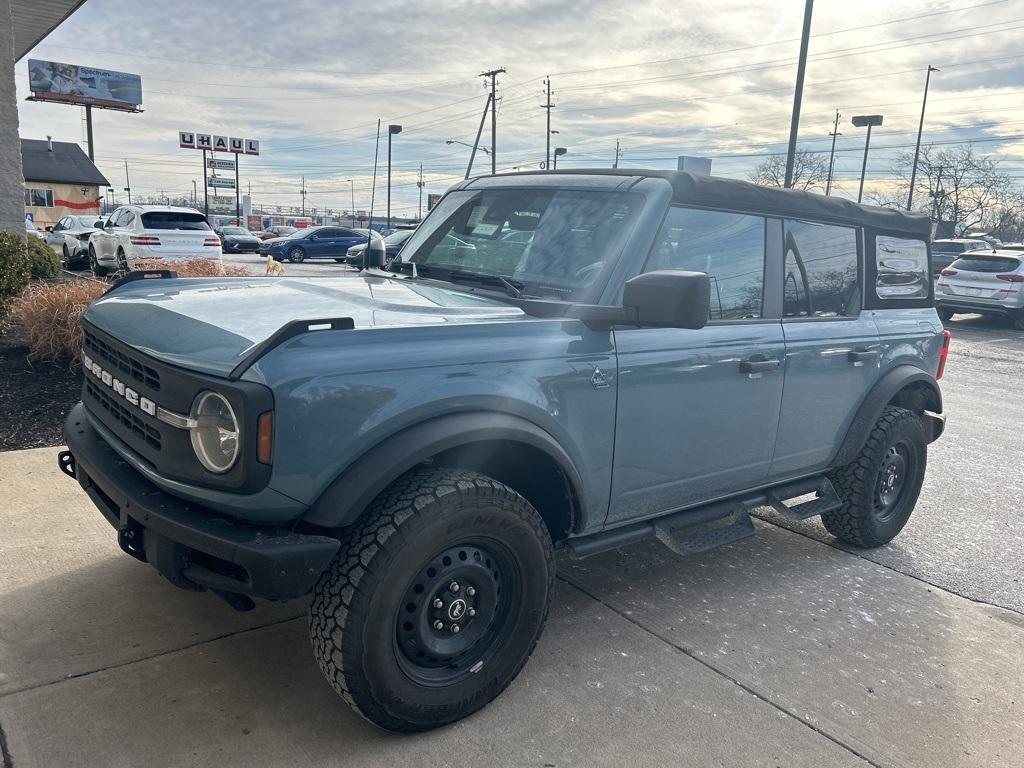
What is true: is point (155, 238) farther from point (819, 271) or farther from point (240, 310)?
point (819, 271)

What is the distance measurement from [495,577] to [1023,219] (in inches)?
2792

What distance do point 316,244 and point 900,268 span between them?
100 ft

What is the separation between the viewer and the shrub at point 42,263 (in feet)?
39.8

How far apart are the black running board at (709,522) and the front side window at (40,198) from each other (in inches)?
2329

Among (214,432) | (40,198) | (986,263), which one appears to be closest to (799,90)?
(986,263)

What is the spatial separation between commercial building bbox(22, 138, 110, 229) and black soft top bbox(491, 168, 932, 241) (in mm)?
57161

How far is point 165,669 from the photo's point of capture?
116 inches

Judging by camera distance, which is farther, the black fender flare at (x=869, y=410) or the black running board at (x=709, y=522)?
the black fender flare at (x=869, y=410)

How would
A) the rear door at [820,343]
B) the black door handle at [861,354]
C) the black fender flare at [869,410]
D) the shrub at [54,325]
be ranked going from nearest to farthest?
the rear door at [820,343], the black door handle at [861,354], the black fender flare at [869,410], the shrub at [54,325]

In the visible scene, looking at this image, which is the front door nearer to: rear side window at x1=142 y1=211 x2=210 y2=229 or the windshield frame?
the windshield frame

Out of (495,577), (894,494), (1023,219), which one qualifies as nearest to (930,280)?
(894,494)

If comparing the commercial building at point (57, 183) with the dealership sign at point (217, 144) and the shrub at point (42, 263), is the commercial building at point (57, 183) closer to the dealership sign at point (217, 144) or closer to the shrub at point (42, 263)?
the dealership sign at point (217, 144)

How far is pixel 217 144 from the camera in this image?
267ft

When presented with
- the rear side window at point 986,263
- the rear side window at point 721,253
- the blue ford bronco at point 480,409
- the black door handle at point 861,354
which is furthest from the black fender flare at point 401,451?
the rear side window at point 986,263
